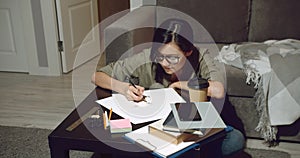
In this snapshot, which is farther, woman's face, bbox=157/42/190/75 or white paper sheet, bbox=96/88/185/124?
woman's face, bbox=157/42/190/75

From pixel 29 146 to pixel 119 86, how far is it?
0.80m

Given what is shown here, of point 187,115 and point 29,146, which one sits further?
point 29,146

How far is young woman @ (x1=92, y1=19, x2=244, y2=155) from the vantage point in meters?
1.41

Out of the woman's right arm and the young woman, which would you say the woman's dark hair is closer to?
the young woman

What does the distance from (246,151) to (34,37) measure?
6.63ft

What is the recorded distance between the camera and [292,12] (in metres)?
2.30

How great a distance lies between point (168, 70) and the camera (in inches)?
57.7

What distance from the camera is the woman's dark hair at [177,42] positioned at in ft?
4.71

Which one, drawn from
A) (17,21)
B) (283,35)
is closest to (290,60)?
(283,35)

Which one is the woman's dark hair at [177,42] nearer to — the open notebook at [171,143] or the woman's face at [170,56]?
the woman's face at [170,56]

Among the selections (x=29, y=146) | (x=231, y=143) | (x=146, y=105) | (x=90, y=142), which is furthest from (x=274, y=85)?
(x=29, y=146)

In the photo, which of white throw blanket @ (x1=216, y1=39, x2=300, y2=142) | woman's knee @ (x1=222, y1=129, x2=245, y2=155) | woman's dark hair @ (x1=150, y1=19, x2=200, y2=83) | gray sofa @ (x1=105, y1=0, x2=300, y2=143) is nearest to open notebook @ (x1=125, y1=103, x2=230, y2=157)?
woman's knee @ (x1=222, y1=129, x2=245, y2=155)

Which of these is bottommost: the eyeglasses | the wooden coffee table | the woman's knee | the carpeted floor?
the carpeted floor

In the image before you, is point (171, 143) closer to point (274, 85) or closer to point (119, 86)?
point (119, 86)
